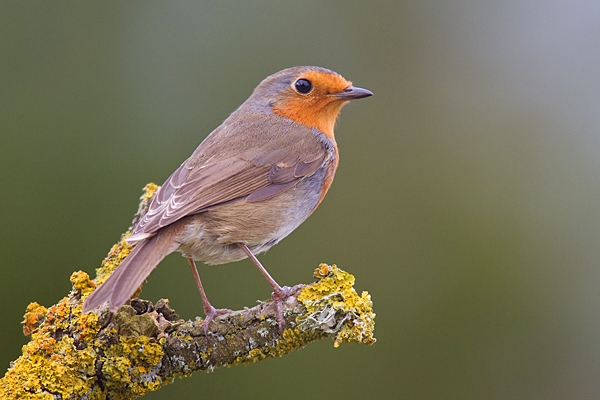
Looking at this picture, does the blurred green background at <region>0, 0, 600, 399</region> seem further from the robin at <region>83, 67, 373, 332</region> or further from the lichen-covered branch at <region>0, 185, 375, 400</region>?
the lichen-covered branch at <region>0, 185, 375, 400</region>

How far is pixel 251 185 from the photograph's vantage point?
457 cm

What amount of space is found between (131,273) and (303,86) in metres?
2.39

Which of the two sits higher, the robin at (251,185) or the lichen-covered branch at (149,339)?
the robin at (251,185)

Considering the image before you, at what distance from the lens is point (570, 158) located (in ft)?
22.2

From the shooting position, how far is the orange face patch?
536cm

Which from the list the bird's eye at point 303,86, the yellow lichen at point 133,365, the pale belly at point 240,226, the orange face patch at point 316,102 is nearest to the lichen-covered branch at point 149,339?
the yellow lichen at point 133,365

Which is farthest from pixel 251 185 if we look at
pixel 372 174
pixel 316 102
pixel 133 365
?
pixel 372 174

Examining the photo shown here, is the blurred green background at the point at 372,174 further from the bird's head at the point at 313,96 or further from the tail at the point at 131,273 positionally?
the tail at the point at 131,273

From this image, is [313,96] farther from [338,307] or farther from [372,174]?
[338,307]

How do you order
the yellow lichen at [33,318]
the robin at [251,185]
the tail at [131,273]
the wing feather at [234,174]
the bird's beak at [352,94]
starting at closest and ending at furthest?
1. the tail at [131,273]
2. the yellow lichen at [33,318]
3. the robin at [251,185]
4. the wing feather at [234,174]
5. the bird's beak at [352,94]

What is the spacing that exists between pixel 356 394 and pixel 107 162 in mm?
2963

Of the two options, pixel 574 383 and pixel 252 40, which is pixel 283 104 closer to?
pixel 252 40

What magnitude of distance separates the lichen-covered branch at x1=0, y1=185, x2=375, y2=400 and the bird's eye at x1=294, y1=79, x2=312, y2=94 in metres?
2.10

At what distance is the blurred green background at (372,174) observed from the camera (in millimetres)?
5746
